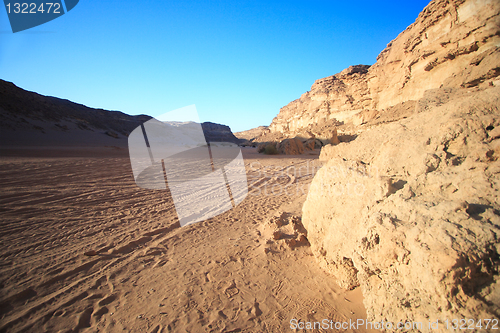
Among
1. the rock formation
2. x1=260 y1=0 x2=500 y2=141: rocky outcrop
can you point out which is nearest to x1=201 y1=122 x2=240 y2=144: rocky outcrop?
x1=260 y1=0 x2=500 y2=141: rocky outcrop

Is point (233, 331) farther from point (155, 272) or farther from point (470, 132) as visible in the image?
point (470, 132)

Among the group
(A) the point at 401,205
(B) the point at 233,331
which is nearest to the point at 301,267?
(B) the point at 233,331

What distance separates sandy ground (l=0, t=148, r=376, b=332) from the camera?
6.43 feet

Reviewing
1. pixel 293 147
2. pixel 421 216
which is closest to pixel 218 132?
pixel 293 147

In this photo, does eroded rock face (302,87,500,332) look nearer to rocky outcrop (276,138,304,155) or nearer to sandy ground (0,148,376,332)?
sandy ground (0,148,376,332)

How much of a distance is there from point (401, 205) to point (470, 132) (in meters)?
1.09

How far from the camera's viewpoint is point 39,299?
218 centimetres

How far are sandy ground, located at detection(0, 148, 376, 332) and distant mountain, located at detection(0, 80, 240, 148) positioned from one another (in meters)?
17.8

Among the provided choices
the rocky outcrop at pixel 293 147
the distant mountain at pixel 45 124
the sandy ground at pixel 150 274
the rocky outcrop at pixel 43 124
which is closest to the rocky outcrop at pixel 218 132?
the distant mountain at pixel 45 124

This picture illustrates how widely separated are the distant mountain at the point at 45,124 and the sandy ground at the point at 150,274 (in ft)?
58.5

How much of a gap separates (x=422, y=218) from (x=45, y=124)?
1256 inches

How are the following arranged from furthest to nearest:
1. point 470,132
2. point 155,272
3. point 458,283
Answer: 1. point 155,272
2. point 470,132
3. point 458,283

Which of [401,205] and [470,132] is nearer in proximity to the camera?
[401,205]

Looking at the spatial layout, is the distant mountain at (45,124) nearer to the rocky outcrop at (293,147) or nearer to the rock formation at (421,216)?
the rocky outcrop at (293,147)
